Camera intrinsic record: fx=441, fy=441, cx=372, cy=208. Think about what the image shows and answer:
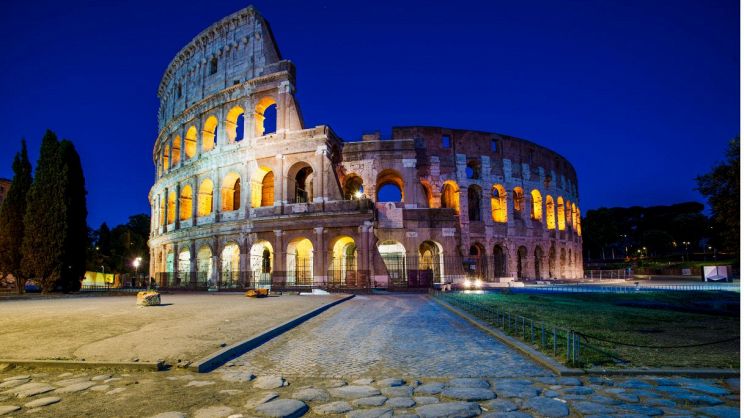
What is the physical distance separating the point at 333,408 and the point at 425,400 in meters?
0.88

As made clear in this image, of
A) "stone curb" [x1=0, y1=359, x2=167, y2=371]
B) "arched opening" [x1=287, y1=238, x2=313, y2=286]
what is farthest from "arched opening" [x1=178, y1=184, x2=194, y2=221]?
"stone curb" [x1=0, y1=359, x2=167, y2=371]

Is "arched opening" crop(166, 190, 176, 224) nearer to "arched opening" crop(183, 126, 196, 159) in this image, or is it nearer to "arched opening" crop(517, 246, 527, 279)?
"arched opening" crop(183, 126, 196, 159)

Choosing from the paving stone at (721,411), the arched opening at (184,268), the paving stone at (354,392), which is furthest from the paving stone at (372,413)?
the arched opening at (184,268)

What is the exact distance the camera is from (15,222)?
25547 mm

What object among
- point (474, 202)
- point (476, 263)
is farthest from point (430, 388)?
point (474, 202)

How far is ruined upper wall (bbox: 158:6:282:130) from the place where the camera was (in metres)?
30.6

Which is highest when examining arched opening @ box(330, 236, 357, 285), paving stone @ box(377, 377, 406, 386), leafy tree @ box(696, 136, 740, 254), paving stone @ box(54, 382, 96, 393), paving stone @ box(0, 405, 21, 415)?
leafy tree @ box(696, 136, 740, 254)

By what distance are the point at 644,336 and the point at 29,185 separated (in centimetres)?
3186

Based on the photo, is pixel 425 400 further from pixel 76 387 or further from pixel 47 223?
pixel 47 223

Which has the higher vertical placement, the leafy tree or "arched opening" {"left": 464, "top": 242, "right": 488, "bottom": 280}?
the leafy tree

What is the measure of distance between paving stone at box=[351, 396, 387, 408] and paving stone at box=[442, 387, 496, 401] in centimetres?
63

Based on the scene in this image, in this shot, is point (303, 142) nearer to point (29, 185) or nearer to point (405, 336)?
point (29, 185)

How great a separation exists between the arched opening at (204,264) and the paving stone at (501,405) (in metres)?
28.2

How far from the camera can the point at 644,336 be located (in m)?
7.57
